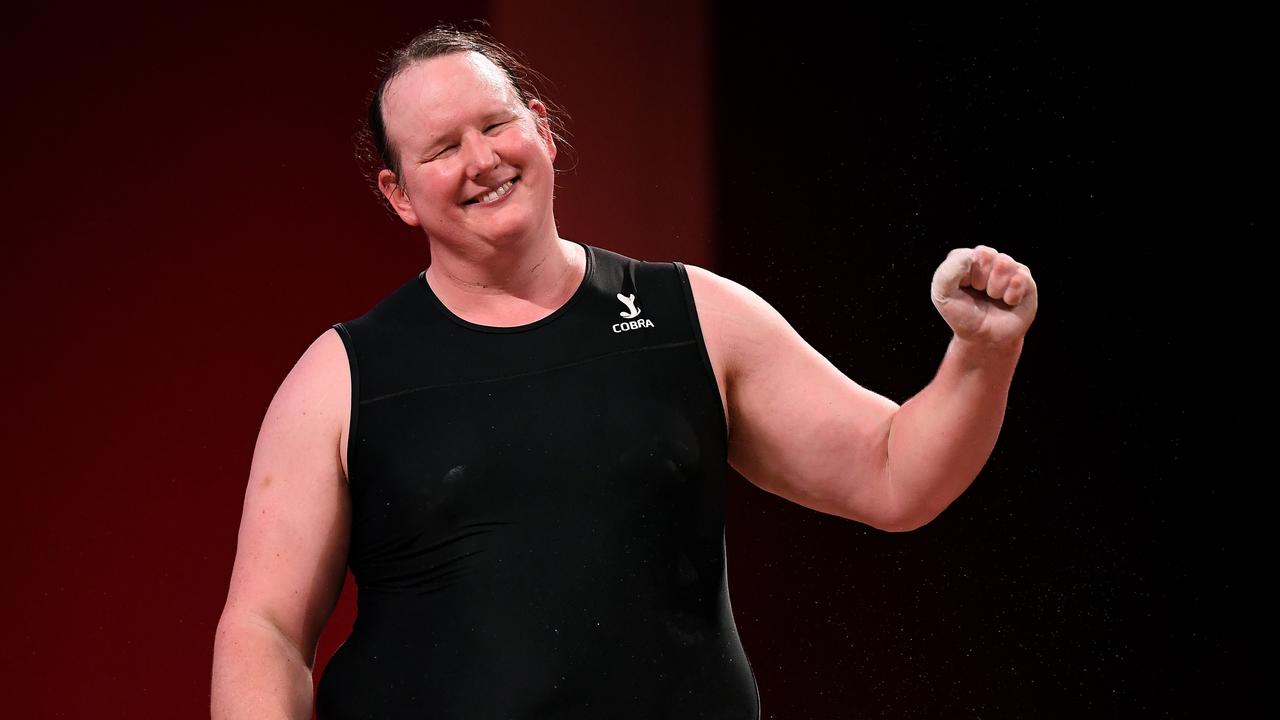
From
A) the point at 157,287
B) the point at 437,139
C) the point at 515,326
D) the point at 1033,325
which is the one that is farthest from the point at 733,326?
the point at 157,287

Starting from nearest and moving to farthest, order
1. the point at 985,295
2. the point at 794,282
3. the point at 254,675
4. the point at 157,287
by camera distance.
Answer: the point at 985,295 < the point at 254,675 < the point at 157,287 < the point at 794,282

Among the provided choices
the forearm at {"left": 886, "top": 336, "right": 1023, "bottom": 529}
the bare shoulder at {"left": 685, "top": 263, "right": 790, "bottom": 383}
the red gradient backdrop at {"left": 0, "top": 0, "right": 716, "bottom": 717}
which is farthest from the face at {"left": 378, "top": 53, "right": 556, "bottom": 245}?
the red gradient backdrop at {"left": 0, "top": 0, "right": 716, "bottom": 717}

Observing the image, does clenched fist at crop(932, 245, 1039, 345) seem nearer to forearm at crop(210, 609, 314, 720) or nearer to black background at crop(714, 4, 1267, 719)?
forearm at crop(210, 609, 314, 720)

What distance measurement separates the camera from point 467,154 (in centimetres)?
125

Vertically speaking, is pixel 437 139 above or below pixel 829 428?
above

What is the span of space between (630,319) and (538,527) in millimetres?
208

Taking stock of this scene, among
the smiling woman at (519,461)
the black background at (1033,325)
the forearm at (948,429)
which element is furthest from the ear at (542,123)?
the black background at (1033,325)

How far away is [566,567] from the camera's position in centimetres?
122

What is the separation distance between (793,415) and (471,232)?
0.33 m

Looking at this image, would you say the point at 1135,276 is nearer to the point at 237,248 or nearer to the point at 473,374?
the point at 473,374

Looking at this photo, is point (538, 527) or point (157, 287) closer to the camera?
point (538, 527)

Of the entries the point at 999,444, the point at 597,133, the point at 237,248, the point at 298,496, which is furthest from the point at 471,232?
the point at 999,444

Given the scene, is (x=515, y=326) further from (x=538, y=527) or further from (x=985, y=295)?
(x=985, y=295)

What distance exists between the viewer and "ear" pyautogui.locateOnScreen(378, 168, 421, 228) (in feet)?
4.35
